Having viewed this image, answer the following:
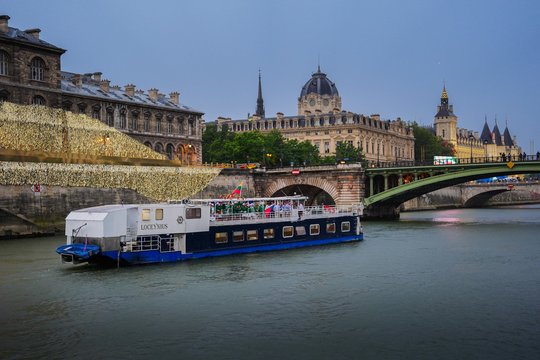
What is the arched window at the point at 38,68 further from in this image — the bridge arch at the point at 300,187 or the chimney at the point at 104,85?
the bridge arch at the point at 300,187

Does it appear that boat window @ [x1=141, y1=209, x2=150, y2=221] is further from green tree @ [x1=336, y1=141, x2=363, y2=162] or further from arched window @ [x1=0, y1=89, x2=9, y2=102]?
green tree @ [x1=336, y1=141, x2=363, y2=162]

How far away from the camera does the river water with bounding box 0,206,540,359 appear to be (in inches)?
783

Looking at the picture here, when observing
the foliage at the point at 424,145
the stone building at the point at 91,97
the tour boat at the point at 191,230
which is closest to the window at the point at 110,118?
the stone building at the point at 91,97

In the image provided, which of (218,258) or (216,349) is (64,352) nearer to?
(216,349)

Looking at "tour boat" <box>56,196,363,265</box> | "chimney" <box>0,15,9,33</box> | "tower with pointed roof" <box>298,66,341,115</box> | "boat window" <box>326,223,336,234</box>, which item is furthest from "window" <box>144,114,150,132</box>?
"tower with pointed roof" <box>298,66,341,115</box>

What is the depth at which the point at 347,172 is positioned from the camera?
71.1 m

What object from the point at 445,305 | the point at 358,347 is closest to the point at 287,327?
the point at 358,347

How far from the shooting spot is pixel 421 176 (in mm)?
72688

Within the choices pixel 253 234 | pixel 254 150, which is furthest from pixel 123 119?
pixel 253 234

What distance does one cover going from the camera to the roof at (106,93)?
226 ft

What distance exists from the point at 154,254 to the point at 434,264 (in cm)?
1403

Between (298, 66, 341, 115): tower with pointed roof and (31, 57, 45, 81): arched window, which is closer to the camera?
(31, 57, 45, 81): arched window

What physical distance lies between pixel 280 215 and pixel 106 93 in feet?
118

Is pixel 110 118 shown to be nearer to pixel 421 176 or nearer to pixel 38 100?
pixel 38 100
